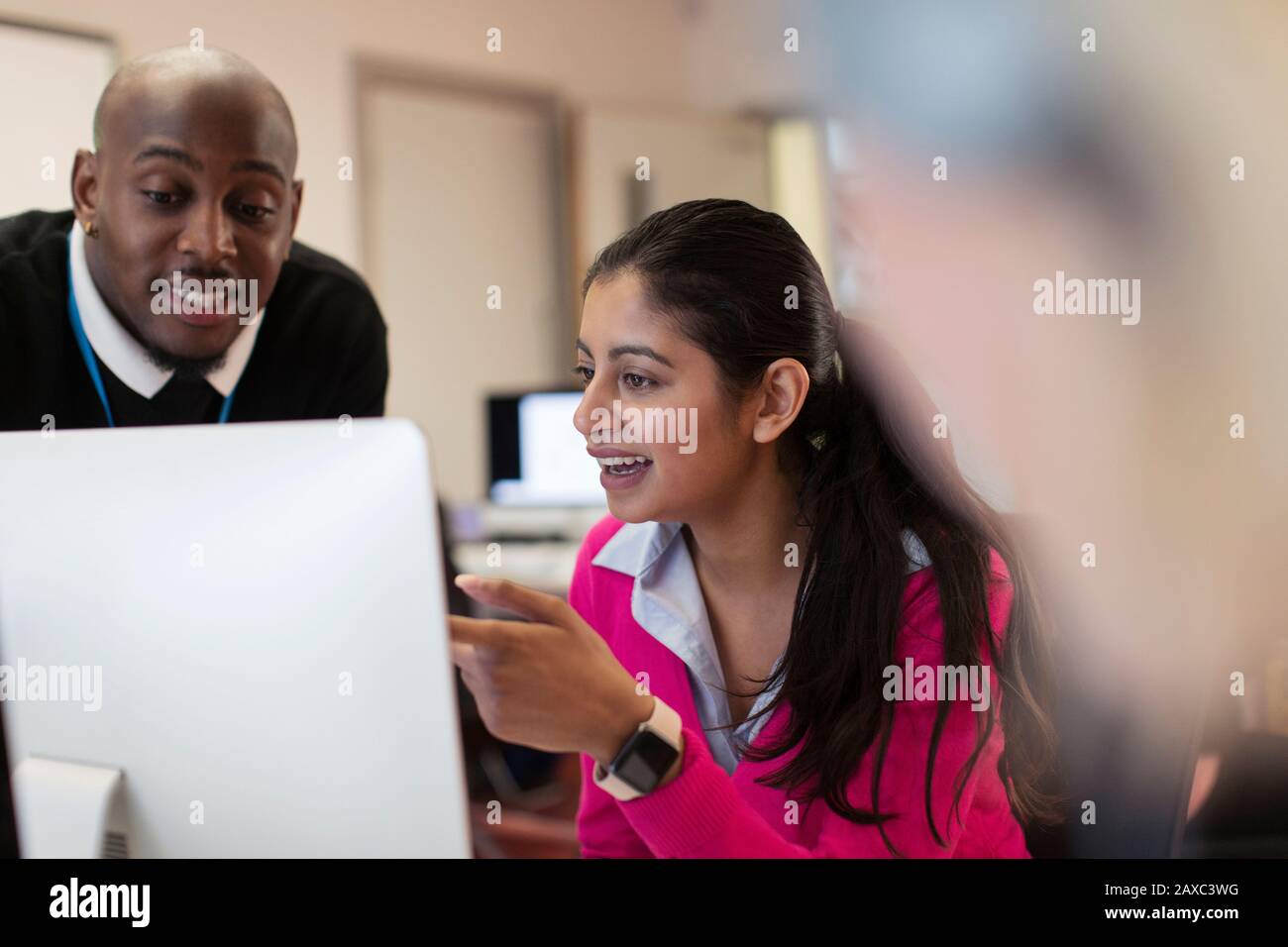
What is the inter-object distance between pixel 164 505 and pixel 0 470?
126 mm

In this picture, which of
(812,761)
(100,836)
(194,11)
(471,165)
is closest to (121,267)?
(194,11)

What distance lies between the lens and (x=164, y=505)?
2.16 feet

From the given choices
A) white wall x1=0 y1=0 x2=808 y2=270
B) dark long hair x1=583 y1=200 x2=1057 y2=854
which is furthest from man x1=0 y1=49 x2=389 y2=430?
dark long hair x1=583 y1=200 x2=1057 y2=854

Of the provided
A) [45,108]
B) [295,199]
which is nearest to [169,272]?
[295,199]

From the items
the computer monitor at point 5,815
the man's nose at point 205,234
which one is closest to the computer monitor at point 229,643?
the computer monitor at point 5,815

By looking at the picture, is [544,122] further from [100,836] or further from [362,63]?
[100,836]

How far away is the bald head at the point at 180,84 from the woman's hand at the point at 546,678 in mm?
711

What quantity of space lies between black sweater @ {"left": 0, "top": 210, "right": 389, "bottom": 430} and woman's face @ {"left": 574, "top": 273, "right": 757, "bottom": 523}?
0.35 metres

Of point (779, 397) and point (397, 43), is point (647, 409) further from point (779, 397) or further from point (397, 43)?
point (397, 43)

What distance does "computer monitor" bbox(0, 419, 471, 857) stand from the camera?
0.62 meters

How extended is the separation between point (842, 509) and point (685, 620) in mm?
201

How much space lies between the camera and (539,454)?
122 inches

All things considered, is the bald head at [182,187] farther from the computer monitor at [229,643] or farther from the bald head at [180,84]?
the computer monitor at [229,643]

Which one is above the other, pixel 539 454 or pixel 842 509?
pixel 539 454
